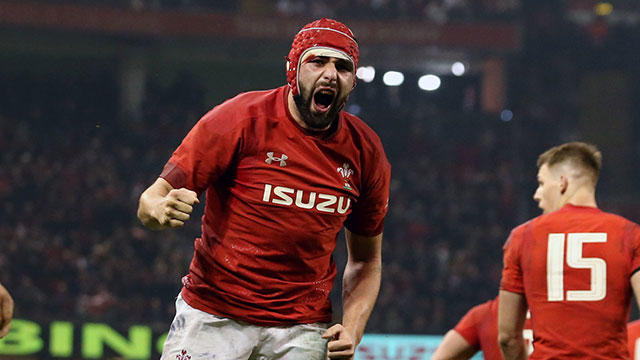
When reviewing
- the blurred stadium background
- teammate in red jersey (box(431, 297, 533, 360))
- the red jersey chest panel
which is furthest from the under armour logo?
the blurred stadium background

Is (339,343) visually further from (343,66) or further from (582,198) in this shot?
(582,198)

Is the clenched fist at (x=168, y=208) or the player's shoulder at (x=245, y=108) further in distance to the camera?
the player's shoulder at (x=245, y=108)

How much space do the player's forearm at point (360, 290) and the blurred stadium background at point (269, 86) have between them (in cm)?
809

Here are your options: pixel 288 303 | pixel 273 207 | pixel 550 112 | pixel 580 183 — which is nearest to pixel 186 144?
pixel 273 207

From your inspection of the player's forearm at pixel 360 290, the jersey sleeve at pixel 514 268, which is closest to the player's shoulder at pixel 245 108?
the player's forearm at pixel 360 290

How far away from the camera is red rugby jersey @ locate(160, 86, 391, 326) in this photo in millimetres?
2729

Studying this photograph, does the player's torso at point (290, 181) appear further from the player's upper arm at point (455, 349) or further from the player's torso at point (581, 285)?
the player's upper arm at point (455, 349)

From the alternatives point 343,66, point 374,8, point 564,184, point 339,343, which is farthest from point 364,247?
point 374,8

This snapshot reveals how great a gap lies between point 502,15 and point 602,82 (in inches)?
181

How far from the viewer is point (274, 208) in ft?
9.01

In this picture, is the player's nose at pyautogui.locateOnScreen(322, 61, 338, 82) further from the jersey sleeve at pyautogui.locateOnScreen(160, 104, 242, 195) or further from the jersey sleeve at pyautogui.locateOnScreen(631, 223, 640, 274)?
the jersey sleeve at pyautogui.locateOnScreen(631, 223, 640, 274)

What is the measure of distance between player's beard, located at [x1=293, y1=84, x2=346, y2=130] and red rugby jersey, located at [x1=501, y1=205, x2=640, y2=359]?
4.02 feet

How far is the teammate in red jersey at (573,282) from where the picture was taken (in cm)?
344

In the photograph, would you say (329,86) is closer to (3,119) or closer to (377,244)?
(377,244)
